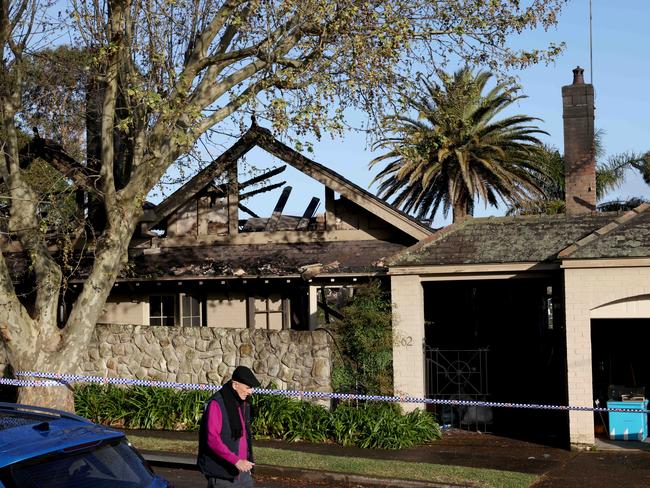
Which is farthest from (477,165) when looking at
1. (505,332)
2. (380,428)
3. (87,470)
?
(87,470)

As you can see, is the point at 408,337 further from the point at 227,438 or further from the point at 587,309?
the point at 227,438

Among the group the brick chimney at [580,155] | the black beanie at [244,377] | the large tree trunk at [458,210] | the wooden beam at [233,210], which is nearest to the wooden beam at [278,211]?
the wooden beam at [233,210]

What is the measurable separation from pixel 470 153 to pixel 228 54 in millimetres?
20287

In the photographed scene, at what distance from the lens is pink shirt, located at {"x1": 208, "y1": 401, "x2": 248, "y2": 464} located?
7672 millimetres

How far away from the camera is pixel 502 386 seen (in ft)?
73.2

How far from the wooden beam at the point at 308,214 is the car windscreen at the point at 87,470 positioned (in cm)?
1411

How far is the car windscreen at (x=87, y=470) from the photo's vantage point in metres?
5.20

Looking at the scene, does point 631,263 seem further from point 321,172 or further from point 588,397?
point 321,172

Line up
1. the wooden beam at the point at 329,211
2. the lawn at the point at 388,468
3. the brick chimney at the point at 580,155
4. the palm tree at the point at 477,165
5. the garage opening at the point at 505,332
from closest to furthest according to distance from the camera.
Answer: the lawn at the point at 388,468 < the brick chimney at the point at 580,155 < the wooden beam at the point at 329,211 < the garage opening at the point at 505,332 < the palm tree at the point at 477,165

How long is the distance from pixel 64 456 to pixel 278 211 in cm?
1532

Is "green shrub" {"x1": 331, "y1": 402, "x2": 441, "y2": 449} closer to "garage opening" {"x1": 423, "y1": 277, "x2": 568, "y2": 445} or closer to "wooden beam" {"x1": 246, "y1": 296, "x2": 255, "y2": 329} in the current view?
"wooden beam" {"x1": 246, "y1": 296, "x2": 255, "y2": 329}

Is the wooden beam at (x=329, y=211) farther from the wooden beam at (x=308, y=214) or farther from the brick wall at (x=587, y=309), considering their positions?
the brick wall at (x=587, y=309)

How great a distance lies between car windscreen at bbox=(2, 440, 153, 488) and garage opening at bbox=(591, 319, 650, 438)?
13.6m

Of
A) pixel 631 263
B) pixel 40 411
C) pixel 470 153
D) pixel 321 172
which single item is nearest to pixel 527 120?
pixel 470 153
